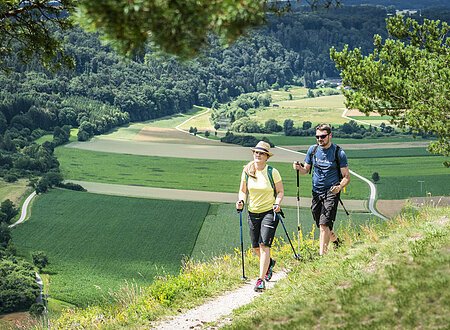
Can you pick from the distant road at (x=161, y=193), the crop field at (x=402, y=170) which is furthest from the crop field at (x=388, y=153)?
the distant road at (x=161, y=193)

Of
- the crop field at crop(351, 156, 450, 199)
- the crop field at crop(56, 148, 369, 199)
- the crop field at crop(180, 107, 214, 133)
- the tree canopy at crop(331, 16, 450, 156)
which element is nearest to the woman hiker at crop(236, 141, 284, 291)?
the tree canopy at crop(331, 16, 450, 156)

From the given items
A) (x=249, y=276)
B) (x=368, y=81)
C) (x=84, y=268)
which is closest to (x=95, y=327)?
(x=249, y=276)

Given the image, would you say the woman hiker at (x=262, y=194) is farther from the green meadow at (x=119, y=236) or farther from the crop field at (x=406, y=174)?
the crop field at (x=406, y=174)

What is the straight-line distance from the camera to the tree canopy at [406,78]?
19609mm

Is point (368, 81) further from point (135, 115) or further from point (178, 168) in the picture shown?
point (135, 115)

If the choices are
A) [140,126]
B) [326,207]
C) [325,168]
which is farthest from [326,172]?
[140,126]

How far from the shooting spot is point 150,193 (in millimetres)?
98688

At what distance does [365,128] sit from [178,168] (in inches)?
1952

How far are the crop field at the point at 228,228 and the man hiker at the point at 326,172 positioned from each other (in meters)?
53.1

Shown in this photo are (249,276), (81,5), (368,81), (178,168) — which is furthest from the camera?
(178,168)

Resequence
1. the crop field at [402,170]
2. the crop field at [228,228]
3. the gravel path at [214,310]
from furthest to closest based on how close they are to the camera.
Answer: the crop field at [402,170] → the crop field at [228,228] → the gravel path at [214,310]

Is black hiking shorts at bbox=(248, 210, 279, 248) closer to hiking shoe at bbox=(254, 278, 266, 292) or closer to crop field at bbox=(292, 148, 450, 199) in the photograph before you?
hiking shoe at bbox=(254, 278, 266, 292)

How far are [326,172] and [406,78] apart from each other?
1285 cm

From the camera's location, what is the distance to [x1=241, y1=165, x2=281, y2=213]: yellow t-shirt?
873 centimetres
